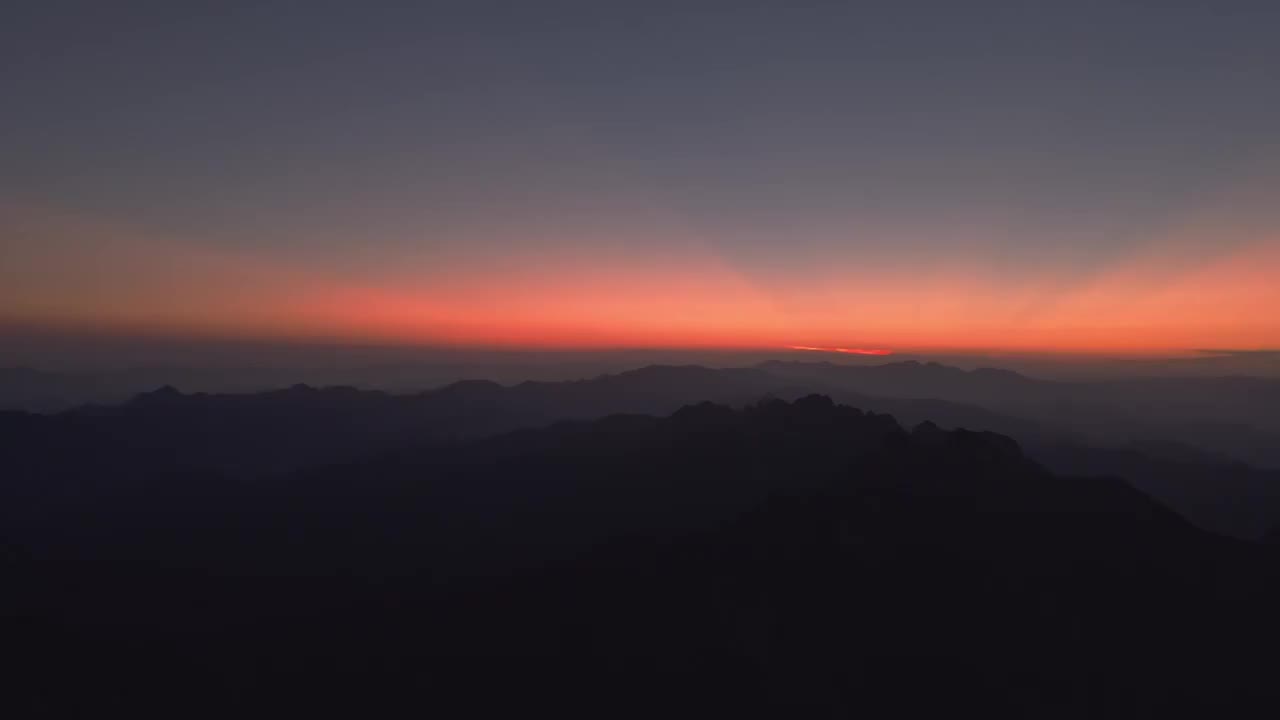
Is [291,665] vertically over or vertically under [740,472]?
under

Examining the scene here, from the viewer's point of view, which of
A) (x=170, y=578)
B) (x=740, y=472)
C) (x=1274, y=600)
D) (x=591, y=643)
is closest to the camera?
(x=1274, y=600)

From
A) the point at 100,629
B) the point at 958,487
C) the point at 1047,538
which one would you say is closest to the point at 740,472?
the point at 958,487

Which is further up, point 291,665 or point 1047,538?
point 1047,538

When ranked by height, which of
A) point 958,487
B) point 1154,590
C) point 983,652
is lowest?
point 983,652

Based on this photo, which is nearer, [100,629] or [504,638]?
[504,638]

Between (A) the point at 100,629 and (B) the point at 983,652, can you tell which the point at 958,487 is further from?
(A) the point at 100,629

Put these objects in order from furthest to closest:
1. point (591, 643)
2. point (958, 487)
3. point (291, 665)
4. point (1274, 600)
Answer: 1. point (291, 665)
2. point (958, 487)
3. point (591, 643)
4. point (1274, 600)

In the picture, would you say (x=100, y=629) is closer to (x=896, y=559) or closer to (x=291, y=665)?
(x=291, y=665)

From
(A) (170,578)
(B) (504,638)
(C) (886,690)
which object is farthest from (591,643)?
(A) (170,578)

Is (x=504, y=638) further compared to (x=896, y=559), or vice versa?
(x=504, y=638)
